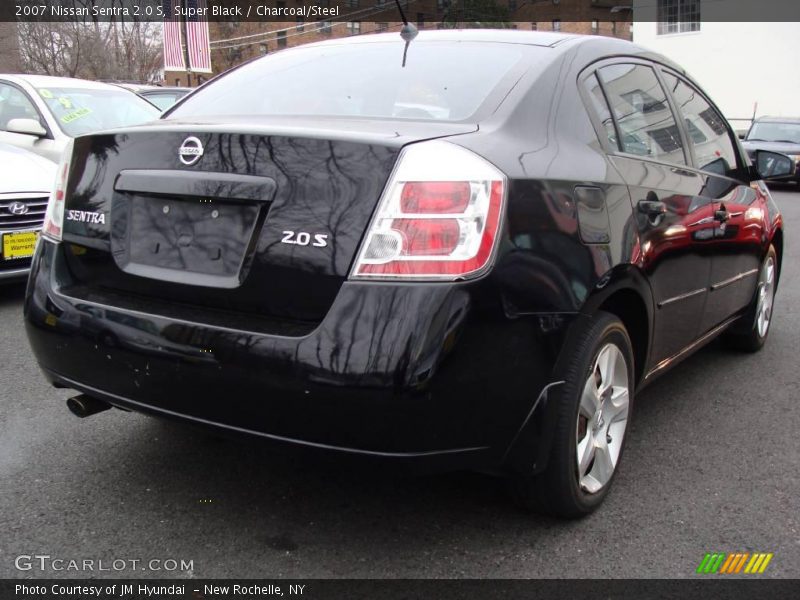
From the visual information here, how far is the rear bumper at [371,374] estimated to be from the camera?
2.10m

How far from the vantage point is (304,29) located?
57781mm

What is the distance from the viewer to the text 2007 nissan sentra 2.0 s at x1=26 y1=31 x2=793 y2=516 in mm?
2145

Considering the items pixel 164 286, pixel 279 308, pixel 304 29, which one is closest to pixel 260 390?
pixel 279 308

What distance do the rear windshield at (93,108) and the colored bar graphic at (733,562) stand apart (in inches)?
255

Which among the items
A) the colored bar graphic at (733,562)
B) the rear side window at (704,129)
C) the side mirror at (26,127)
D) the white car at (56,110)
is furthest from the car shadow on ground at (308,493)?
the white car at (56,110)

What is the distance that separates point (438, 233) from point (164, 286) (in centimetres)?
85

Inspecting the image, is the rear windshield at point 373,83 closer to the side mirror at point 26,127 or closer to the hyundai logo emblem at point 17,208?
the hyundai logo emblem at point 17,208

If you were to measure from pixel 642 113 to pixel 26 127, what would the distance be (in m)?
5.85

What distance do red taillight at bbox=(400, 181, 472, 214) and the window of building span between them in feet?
118

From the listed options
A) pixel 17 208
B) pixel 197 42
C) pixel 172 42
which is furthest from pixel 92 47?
pixel 17 208

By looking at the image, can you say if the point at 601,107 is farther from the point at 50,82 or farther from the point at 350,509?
the point at 50,82

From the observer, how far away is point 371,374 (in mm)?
2094

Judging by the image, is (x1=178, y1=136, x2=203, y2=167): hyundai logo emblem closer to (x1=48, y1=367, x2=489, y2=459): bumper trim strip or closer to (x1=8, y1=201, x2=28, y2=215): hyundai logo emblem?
(x1=48, y1=367, x2=489, y2=459): bumper trim strip
